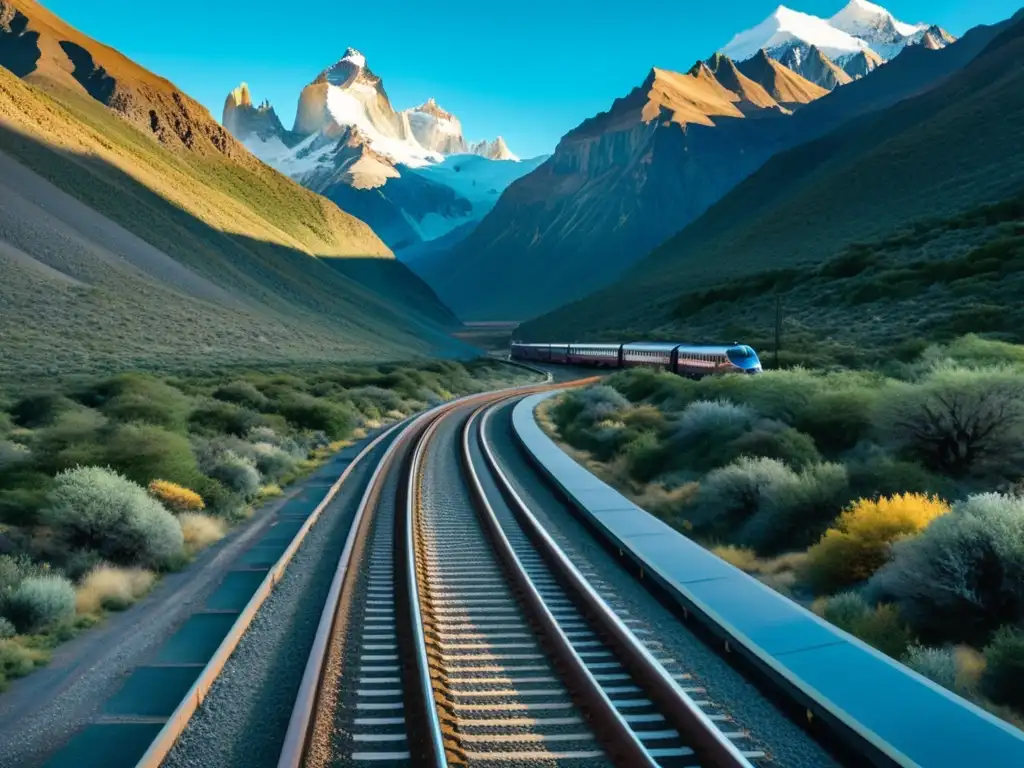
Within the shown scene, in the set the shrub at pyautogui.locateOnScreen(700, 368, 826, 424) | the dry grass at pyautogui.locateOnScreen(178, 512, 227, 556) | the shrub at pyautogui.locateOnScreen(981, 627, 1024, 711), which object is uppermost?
the shrub at pyautogui.locateOnScreen(700, 368, 826, 424)

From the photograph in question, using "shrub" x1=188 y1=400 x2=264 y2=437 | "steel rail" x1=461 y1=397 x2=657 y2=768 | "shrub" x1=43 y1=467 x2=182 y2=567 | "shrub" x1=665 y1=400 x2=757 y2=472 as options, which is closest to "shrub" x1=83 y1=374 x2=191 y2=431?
"shrub" x1=188 y1=400 x2=264 y2=437

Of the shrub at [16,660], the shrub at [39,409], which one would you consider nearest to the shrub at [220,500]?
the shrub at [16,660]

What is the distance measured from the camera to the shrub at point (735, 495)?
13.0 meters

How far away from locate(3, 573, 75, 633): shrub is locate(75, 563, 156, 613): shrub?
487 millimetres

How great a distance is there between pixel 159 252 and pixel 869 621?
82546mm

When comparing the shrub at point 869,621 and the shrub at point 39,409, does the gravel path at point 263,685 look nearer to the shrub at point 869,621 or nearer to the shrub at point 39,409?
the shrub at point 869,621

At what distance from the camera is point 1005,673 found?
22.2 ft

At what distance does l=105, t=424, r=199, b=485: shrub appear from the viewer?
14242 mm

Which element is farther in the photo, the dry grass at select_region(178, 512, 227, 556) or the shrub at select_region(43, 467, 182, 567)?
the dry grass at select_region(178, 512, 227, 556)

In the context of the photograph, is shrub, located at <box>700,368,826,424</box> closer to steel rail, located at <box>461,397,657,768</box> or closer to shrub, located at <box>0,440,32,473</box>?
steel rail, located at <box>461,397,657,768</box>

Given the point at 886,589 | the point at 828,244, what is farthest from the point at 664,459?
the point at 828,244

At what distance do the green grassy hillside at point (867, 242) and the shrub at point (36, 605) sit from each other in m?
40.8

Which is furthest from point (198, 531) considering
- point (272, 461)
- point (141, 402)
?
point (141, 402)

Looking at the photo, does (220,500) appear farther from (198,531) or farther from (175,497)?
(198,531)
